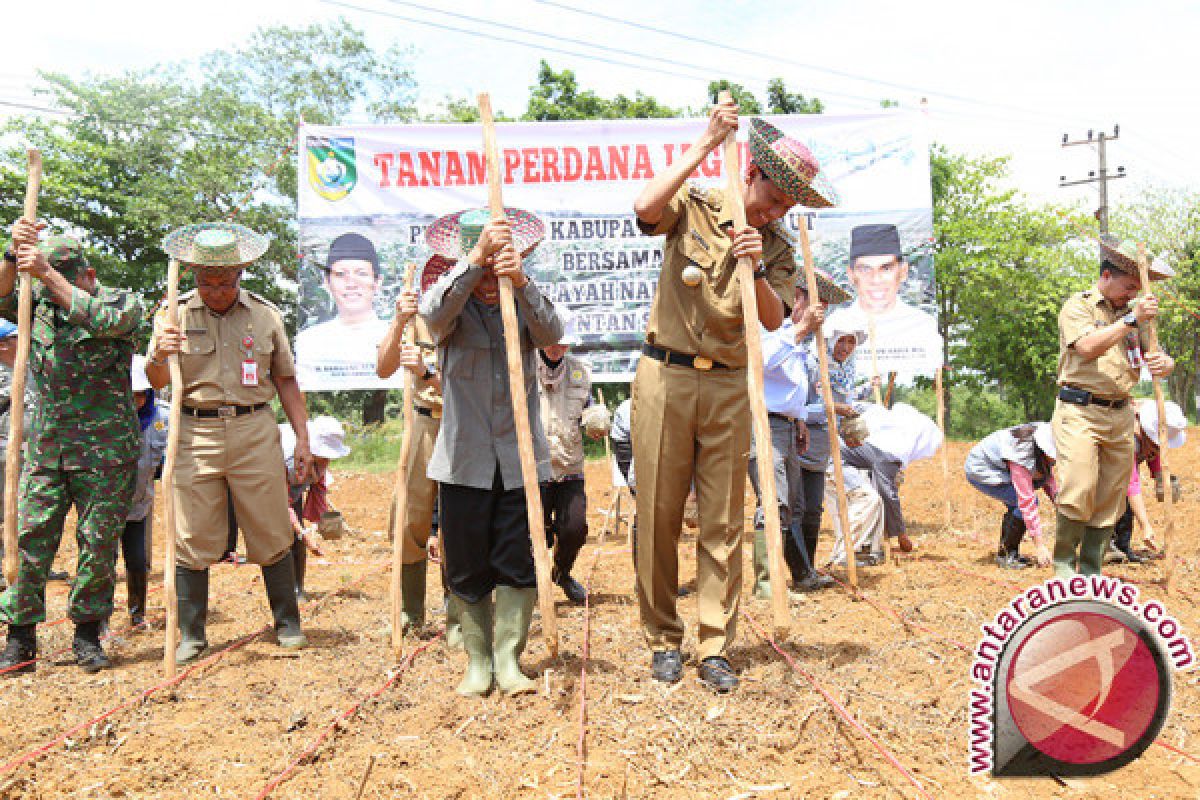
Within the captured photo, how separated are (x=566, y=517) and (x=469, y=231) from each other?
2262 millimetres

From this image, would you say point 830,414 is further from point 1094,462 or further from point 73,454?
point 73,454

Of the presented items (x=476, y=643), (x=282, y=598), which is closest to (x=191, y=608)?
(x=282, y=598)

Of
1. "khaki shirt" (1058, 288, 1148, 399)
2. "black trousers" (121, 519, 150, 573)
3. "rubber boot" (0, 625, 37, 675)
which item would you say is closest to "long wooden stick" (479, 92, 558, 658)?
"rubber boot" (0, 625, 37, 675)

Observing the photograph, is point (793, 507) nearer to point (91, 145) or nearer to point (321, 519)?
point (321, 519)

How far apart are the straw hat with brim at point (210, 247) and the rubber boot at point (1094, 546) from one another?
4.57m

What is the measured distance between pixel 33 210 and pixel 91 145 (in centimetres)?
1898

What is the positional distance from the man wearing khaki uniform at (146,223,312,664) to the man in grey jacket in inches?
51.0

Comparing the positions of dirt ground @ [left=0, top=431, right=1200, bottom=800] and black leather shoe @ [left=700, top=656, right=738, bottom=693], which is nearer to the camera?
dirt ground @ [left=0, top=431, right=1200, bottom=800]

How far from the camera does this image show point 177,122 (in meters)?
21.5

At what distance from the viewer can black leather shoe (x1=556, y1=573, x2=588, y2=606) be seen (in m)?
5.46

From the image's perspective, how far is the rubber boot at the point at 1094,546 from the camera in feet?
16.3

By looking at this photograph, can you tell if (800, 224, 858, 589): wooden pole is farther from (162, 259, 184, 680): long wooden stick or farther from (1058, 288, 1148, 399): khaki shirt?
(162, 259, 184, 680): long wooden stick

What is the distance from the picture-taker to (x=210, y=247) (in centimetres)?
404

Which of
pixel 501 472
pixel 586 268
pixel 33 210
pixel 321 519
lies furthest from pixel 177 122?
pixel 501 472
